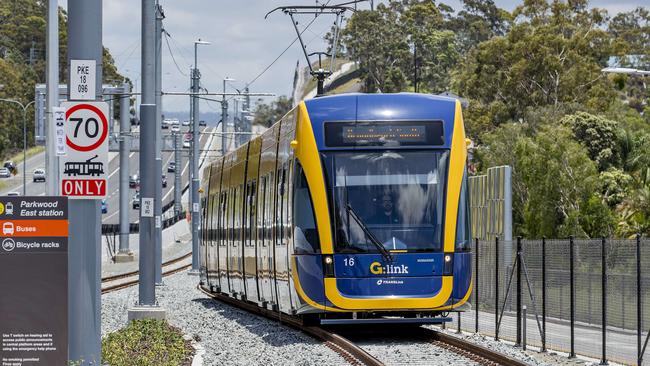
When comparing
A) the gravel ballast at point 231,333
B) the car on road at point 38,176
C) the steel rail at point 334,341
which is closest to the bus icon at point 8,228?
the steel rail at point 334,341

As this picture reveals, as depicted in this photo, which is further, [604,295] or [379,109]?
[379,109]

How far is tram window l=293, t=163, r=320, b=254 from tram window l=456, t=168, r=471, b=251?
1.99 m

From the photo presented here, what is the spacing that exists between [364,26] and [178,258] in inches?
1904

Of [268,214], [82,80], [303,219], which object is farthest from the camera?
[268,214]

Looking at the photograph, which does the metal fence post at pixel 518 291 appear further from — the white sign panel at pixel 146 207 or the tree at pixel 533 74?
the tree at pixel 533 74

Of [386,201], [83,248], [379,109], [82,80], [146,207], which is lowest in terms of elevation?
[83,248]

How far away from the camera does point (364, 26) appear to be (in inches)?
4860

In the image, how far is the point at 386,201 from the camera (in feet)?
65.7

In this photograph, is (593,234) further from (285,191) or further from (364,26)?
(364,26)

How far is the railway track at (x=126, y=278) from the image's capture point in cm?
4576

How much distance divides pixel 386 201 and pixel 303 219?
3.96ft

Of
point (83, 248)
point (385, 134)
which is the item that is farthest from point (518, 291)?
point (83, 248)

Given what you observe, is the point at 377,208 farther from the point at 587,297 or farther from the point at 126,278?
the point at 126,278

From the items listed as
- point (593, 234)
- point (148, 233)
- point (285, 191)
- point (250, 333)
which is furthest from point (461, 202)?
point (593, 234)
